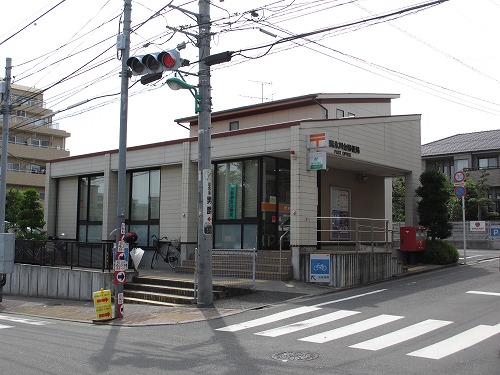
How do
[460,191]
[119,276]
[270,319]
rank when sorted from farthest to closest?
[460,191] < [119,276] < [270,319]

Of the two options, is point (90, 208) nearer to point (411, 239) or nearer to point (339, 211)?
point (339, 211)

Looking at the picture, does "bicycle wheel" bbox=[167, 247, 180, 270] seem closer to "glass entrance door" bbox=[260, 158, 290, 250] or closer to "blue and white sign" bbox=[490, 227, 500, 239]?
"glass entrance door" bbox=[260, 158, 290, 250]

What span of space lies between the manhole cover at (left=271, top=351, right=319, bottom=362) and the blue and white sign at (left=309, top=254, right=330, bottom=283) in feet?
24.5

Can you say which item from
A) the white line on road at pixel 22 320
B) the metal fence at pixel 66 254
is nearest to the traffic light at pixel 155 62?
the white line on road at pixel 22 320

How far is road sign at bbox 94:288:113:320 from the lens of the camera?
12875 mm

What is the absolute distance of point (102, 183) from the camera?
2534cm

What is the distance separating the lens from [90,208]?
25.6 m

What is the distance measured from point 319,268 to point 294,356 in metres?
7.89

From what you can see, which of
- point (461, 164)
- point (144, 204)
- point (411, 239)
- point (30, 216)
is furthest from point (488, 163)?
point (30, 216)

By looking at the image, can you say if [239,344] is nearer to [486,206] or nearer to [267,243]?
[267,243]

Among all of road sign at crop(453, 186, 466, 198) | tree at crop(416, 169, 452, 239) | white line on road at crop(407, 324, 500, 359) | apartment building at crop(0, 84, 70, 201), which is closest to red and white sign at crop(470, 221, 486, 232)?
road sign at crop(453, 186, 466, 198)

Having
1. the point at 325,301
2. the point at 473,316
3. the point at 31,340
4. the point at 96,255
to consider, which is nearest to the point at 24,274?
the point at 96,255

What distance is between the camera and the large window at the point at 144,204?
22938mm

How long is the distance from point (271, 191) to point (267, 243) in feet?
6.32
